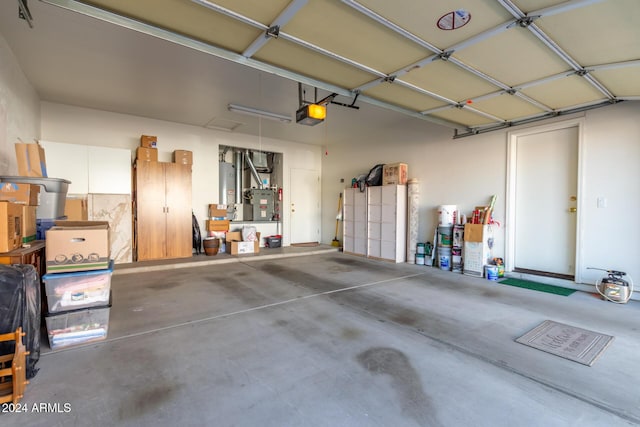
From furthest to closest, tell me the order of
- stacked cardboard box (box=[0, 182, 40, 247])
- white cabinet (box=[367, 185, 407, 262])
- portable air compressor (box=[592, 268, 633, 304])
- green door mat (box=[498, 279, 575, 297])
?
white cabinet (box=[367, 185, 407, 262]) < green door mat (box=[498, 279, 575, 297]) < portable air compressor (box=[592, 268, 633, 304]) < stacked cardboard box (box=[0, 182, 40, 247])

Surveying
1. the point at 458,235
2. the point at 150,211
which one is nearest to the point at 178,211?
the point at 150,211

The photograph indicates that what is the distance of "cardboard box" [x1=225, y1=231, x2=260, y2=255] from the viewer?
22.8ft

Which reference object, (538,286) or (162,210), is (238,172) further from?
(538,286)

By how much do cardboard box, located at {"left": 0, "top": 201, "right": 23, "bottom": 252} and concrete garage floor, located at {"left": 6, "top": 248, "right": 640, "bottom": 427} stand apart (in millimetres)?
921

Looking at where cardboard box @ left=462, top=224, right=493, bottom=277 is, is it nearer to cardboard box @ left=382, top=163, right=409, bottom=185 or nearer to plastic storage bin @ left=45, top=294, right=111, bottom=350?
cardboard box @ left=382, top=163, right=409, bottom=185

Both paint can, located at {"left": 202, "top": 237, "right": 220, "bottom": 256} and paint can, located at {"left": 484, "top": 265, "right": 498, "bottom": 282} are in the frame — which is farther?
paint can, located at {"left": 202, "top": 237, "right": 220, "bottom": 256}

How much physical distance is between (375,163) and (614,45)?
5196mm

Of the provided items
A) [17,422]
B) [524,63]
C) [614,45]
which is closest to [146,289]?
[17,422]

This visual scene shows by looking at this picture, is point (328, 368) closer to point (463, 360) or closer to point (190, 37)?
point (463, 360)

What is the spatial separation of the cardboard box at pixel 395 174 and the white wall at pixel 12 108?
6.18 m

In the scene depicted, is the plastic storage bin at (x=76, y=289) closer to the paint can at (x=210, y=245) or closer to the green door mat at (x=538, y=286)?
the paint can at (x=210, y=245)

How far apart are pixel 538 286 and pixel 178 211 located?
6907mm

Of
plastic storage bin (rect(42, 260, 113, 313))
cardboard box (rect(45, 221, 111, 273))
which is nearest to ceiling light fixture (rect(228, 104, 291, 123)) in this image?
cardboard box (rect(45, 221, 111, 273))

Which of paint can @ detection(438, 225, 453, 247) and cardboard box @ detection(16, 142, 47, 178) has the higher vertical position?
cardboard box @ detection(16, 142, 47, 178)
